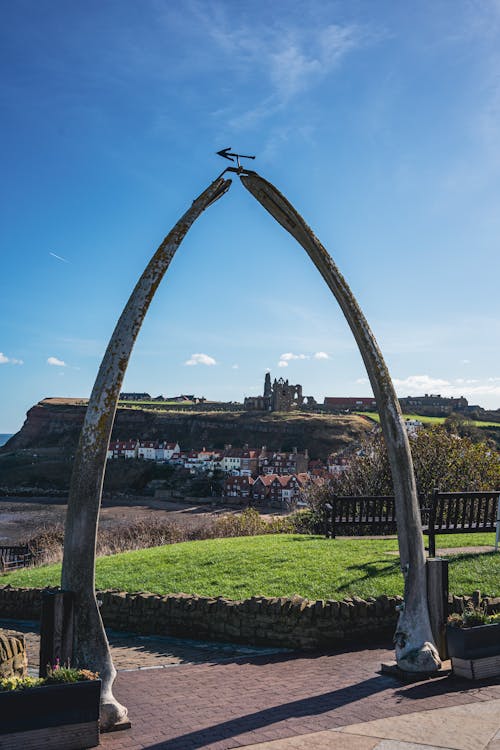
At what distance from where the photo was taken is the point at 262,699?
673cm

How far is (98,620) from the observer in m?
6.29

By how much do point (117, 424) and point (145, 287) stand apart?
16146 cm

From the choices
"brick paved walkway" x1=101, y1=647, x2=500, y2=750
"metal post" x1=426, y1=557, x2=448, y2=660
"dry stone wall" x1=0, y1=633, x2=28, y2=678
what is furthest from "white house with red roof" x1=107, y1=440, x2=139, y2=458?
"metal post" x1=426, y1=557, x2=448, y2=660

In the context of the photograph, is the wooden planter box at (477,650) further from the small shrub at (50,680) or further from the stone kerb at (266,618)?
the small shrub at (50,680)

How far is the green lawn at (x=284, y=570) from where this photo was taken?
414 inches

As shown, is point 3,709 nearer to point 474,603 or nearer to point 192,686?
point 192,686

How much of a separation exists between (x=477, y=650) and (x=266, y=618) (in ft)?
12.1

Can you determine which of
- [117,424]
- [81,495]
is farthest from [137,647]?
[117,424]

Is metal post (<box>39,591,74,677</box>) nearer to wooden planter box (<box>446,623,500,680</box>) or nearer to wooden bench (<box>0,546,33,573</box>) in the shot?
wooden planter box (<box>446,623,500,680</box>)

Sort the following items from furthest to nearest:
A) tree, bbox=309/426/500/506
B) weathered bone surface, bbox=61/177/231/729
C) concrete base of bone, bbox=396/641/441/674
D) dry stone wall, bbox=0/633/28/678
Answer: tree, bbox=309/426/500/506 → concrete base of bone, bbox=396/641/441/674 → dry stone wall, bbox=0/633/28/678 → weathered bone surface, bbox=61/177/231/729

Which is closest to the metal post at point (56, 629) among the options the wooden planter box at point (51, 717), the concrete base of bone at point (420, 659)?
the wooden planter box at point (51, 717)

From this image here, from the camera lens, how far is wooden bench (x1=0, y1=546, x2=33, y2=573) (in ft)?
74.1

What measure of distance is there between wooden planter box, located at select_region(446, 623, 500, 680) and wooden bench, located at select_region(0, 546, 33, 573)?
18217 millimetres

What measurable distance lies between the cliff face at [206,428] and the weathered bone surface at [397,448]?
387 feet
